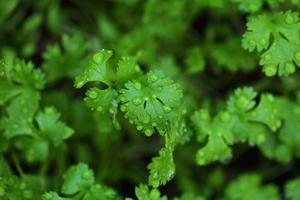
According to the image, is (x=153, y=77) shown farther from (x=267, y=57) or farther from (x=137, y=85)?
(x=267, y=57)

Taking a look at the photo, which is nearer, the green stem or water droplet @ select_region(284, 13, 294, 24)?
water droplet @ select_region(284, 13, 294, 24)

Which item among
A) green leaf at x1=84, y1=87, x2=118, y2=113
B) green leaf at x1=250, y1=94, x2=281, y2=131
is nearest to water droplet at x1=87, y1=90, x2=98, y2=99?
green leaf at x1=84, y1=87, x2=118, y2=113

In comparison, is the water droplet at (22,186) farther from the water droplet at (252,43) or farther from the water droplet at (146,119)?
the water droplet at (252,43)

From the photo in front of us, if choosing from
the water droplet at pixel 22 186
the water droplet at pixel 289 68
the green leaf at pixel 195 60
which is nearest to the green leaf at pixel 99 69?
the water droplet at pixel 22 186

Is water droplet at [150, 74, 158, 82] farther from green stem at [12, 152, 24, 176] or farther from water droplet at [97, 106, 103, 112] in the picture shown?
green stem at [12, 152, 24, 176]

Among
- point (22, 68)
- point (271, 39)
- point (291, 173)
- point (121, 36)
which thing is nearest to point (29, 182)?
point (22, 68)

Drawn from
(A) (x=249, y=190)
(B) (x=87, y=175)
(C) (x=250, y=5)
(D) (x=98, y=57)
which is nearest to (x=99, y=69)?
(D) (x=98, y=57)

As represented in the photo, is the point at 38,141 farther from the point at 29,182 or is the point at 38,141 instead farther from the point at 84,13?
the point at 84,13
